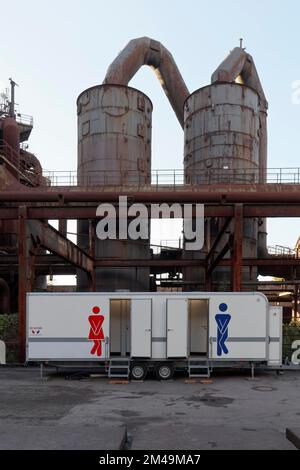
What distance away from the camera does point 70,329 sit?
15.9m

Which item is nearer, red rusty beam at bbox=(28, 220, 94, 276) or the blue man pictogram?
the blue man pictogram

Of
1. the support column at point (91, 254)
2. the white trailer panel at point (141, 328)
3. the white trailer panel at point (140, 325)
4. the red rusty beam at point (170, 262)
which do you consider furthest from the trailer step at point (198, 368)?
the support column at point (91, 254)

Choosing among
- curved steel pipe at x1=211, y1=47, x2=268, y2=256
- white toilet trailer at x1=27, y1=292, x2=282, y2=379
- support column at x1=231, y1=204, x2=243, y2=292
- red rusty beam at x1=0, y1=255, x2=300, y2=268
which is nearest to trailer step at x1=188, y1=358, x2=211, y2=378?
white toilet trailer at x1=27, y1=292, x2=282, y2=379

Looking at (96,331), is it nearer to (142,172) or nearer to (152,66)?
(142,172)

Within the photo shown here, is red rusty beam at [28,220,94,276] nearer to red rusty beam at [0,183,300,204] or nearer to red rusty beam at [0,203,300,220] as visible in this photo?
red rusty beam at [0,203,300,220]

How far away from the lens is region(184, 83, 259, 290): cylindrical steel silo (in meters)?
32.2

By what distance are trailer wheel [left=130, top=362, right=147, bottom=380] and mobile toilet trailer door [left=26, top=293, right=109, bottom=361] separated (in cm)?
107

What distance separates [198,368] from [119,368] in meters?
2.67

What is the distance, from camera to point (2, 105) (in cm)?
5412

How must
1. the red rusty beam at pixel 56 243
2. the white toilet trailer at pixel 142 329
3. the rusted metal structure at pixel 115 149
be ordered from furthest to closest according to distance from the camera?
the rusted metal structure at pixel 115 149 → the red rusty beam at pixel 56 243 → the white toilet trailer at pixel 142 329

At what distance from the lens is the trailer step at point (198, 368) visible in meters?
15.9

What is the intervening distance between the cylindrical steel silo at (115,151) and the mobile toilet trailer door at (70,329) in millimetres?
14672

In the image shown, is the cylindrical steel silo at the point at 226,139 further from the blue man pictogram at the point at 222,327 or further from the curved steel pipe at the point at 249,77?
the blue man pictogram at the point at 222,327

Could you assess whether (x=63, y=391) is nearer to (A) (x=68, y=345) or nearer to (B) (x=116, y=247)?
(A) (x=68, y=345)
